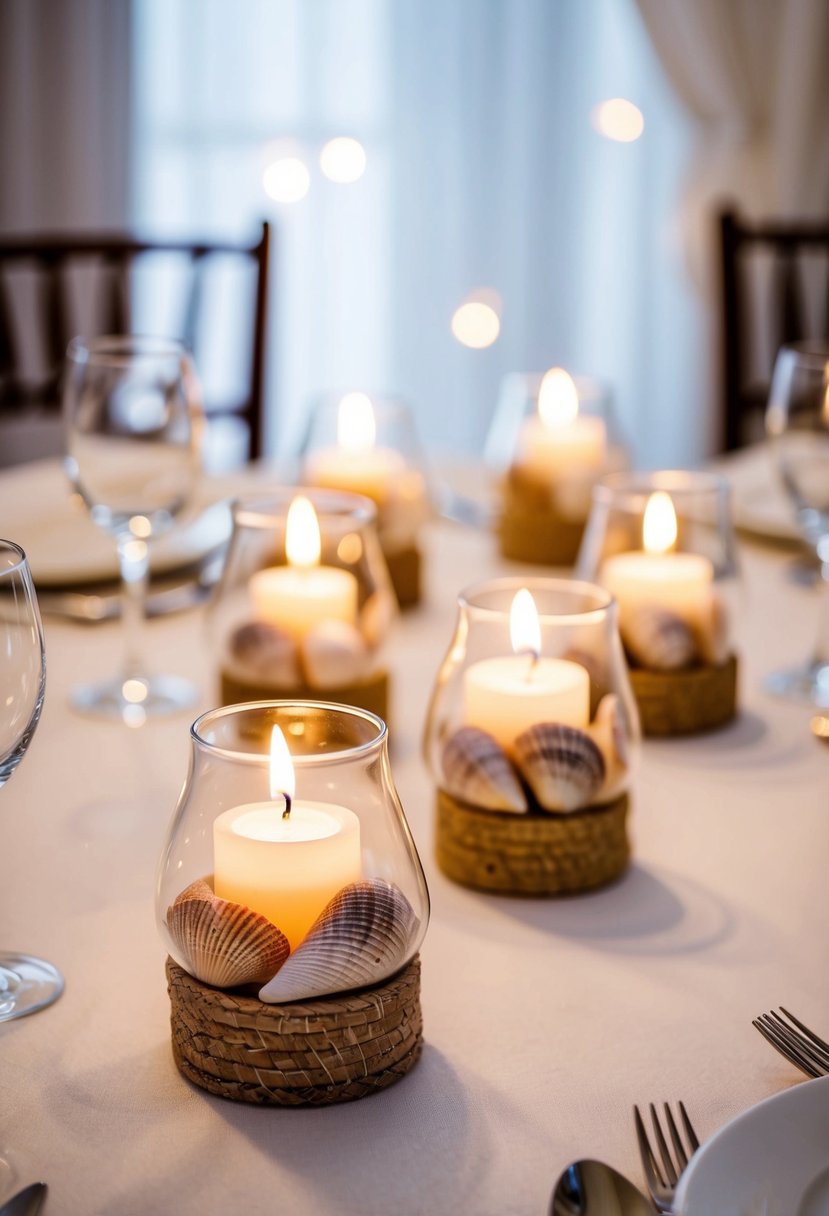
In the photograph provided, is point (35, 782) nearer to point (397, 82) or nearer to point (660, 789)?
point (660, 789)

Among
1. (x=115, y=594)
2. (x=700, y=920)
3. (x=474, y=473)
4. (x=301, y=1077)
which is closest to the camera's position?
(x=301, y=1077)

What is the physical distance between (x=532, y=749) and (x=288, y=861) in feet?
0.70

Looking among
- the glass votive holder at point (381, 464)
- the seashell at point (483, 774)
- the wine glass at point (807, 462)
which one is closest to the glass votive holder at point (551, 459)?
the glass votive holder at point (381, 464)

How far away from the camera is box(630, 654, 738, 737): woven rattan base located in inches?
38.9

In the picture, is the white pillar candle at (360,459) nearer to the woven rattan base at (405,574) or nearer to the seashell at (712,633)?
the woven rattan base at (405,574)

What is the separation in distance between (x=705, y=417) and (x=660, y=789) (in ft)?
9.08

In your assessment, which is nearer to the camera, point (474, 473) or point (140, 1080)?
point (140, 1080)

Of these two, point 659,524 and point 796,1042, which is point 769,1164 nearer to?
point 796,1042

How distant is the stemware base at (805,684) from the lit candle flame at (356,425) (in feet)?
1.42

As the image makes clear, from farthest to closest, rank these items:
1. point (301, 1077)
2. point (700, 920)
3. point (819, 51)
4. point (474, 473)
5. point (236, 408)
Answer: point (819, 51) < point (236, 408) < point (474, 473) < point (700, 920) < point (301, 1077)

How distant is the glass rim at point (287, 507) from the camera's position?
0.95 metres

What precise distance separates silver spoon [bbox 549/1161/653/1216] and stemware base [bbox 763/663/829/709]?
65 centimetres

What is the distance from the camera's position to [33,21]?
3473 millimetres

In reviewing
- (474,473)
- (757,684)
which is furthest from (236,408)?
(757,684)
